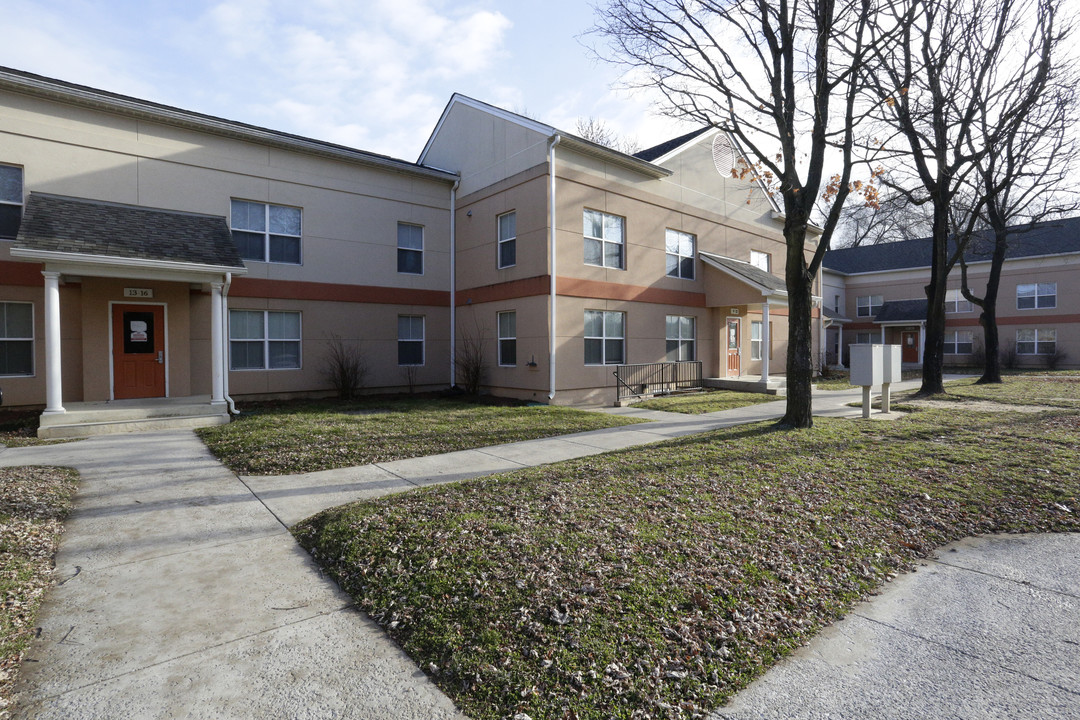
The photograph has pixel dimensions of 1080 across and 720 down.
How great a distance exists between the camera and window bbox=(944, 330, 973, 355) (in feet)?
106

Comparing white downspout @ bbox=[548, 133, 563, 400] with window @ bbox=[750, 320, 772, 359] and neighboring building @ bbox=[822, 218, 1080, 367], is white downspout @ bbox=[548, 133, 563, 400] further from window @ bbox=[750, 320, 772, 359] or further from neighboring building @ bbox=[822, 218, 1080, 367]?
neighboring building @ bbox=[822, 218, 1080, 367]

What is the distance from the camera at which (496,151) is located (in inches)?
605

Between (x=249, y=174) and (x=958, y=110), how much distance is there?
1891 centimetres

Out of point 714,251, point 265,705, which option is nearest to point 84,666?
point 265,705

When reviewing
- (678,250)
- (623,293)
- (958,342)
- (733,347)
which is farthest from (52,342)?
(958,342)

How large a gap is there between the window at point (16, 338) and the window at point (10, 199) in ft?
4.73

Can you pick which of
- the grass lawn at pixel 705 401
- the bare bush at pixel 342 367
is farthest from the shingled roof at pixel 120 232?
the grass lawn at pixel 705 401

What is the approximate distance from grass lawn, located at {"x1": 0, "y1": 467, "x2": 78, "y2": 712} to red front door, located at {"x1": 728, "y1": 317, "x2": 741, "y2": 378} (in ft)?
58.6

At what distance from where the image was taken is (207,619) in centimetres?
337

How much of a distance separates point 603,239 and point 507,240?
8.75 ft

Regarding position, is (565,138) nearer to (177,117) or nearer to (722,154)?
(722,154)

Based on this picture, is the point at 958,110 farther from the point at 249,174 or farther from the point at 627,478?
the point at 249,174

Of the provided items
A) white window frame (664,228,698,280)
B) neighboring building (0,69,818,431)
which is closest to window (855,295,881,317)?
neighboring building (0,69,818,431)

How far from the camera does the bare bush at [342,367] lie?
1429cm
